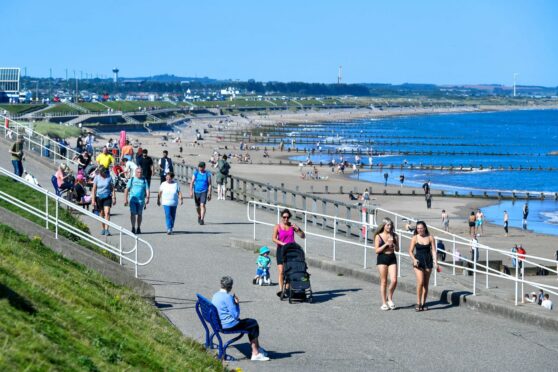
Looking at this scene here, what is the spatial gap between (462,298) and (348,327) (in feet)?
6.45

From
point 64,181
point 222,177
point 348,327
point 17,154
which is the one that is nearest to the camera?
point 348,327

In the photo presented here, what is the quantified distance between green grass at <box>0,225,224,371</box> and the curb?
3894 millimetres

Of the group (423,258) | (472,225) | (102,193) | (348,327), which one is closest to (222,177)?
(102,193)

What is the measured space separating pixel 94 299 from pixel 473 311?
16.2 feet

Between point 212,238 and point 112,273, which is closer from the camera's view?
point 112,273

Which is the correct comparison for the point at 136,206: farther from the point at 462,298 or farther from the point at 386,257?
the point at 462,298

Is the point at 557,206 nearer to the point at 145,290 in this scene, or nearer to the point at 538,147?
the point at 145,290

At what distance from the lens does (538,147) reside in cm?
12375

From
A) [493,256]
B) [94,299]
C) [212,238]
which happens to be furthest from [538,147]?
[94,299]

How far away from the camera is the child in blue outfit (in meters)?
14.7

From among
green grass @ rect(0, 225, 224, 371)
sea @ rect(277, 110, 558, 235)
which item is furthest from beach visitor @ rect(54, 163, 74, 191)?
sea @ rect(277, 110, 558, 235)

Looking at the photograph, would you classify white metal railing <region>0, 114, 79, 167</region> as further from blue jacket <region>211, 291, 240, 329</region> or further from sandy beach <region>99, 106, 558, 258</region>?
blue jacket <region>211, 291, 240, 329</region>

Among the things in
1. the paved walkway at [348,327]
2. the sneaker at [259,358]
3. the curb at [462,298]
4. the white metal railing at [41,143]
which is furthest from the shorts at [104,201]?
the white metal railing at [41,143]

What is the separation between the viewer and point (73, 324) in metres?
9.26
